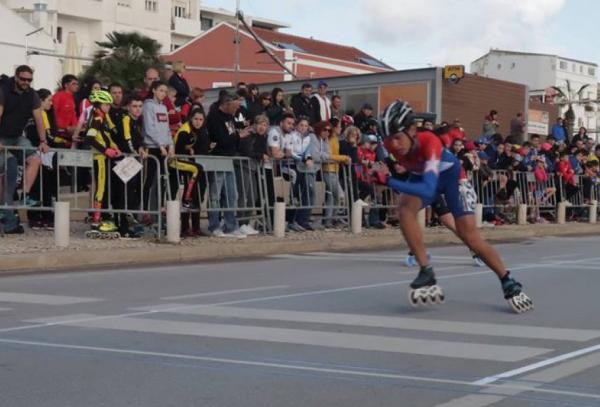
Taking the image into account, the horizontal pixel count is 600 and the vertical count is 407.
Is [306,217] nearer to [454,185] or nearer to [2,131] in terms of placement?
[2,131]

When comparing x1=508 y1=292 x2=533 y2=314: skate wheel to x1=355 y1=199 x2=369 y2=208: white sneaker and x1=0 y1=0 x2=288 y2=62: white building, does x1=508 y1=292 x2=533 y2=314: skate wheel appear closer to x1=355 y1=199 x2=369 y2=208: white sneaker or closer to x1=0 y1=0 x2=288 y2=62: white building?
x1=355 y1=199 x2=369 y2=208: white sneaker

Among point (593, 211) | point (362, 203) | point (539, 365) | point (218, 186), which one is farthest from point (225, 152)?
point (593, 211)

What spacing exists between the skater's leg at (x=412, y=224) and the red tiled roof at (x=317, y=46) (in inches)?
2789

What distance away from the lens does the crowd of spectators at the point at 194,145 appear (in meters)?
15.0

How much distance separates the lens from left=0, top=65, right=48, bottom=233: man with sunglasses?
582 inches

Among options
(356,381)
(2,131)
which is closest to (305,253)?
(2,131)


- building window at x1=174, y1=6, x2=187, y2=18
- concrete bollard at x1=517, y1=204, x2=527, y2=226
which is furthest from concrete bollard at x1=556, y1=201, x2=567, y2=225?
building window at x1=174, y1=6, x2=187, y2=18

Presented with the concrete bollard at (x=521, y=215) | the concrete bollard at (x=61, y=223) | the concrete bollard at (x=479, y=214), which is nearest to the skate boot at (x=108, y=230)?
the concrete bollard at (x=61, y=223)

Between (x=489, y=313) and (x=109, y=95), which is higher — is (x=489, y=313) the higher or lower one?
the lower one

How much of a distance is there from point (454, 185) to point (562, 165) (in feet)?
56.4

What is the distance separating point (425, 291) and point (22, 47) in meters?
56.1

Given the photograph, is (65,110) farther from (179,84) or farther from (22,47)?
(22,47)

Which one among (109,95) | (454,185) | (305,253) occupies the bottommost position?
(305,253)

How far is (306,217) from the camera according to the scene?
18.8m
